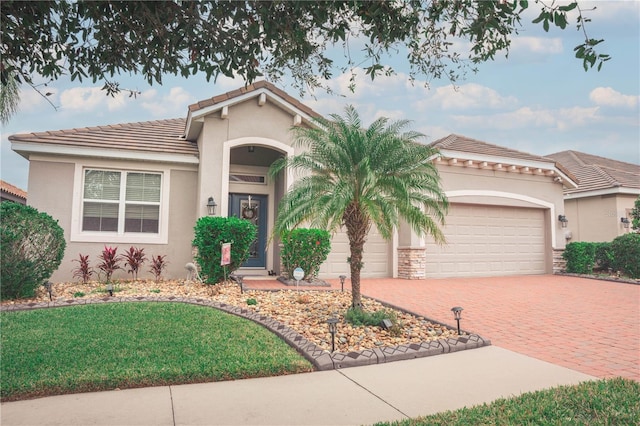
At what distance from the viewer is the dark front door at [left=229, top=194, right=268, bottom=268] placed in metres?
12.9

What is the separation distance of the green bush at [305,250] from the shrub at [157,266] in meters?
3.43

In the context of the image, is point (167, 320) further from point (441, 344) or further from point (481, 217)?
point (481, 217)

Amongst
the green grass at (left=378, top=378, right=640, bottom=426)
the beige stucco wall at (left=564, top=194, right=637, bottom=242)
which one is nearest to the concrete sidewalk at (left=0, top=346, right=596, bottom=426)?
the green grass at (left=378, top=378, right=640, bottom=426)

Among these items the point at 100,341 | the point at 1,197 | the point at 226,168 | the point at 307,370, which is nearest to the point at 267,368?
the point at 307,370

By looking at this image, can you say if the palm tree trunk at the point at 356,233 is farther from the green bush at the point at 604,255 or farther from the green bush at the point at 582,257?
the green bush at the point at 604,255

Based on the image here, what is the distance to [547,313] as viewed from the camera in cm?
802

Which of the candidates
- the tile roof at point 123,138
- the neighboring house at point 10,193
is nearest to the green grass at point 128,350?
the tile roof at point 123,138

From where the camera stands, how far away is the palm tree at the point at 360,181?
21.9 feet

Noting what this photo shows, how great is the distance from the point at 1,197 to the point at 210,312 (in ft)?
65.8

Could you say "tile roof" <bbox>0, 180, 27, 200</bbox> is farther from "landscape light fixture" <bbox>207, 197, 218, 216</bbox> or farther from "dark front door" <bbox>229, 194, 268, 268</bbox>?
"landscape light fixture" <bbox>207, 197, 218, 216</bbox>

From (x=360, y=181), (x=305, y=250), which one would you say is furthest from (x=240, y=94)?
(x=360, y=181)

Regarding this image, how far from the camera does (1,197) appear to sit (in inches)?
805

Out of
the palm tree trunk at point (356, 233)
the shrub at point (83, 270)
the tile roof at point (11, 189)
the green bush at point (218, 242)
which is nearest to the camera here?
the palm tree trunk at point (356, 233)

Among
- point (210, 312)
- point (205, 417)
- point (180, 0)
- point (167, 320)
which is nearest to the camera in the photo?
point (205, 417)
